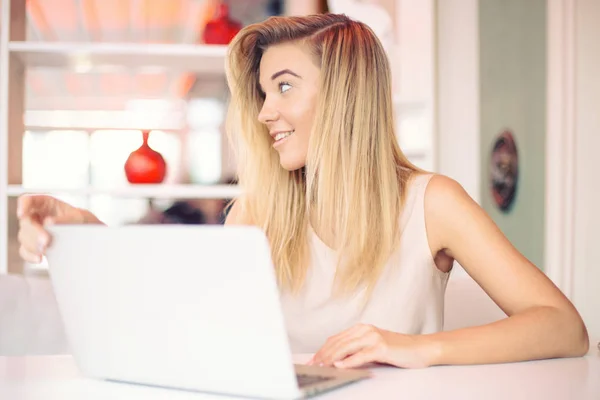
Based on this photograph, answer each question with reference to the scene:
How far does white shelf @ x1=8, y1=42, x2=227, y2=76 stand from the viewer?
324 cm

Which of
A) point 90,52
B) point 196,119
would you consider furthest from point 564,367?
point 196,119

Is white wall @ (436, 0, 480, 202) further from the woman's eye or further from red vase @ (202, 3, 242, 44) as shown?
the woman's eye

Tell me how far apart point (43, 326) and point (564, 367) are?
3.24 ft

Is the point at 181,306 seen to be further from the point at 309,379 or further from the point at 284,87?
the point at 284,87

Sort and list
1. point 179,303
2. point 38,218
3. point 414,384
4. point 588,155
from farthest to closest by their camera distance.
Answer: point 588,155, point 38,218, point 414,384, point 179,303

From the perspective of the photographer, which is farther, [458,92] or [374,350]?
[458,92]

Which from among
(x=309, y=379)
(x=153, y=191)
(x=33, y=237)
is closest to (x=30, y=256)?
(x=33, y=237)

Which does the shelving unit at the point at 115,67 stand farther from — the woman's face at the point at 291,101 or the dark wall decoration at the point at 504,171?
the woman's face at the point at 291,101

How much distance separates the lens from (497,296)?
1.40 meters

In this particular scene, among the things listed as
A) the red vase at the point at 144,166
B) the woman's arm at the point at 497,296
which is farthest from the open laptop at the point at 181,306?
the red vase at the point at 144,166

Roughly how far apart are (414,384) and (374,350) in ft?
0.33

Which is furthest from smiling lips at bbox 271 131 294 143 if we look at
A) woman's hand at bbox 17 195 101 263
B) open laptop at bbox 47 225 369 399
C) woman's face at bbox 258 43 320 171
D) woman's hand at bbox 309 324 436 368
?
open laptop at bbox 47 225 369 399

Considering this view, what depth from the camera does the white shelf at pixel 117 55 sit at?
10.6 ft

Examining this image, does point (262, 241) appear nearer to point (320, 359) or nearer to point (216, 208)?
point (320, 359)
